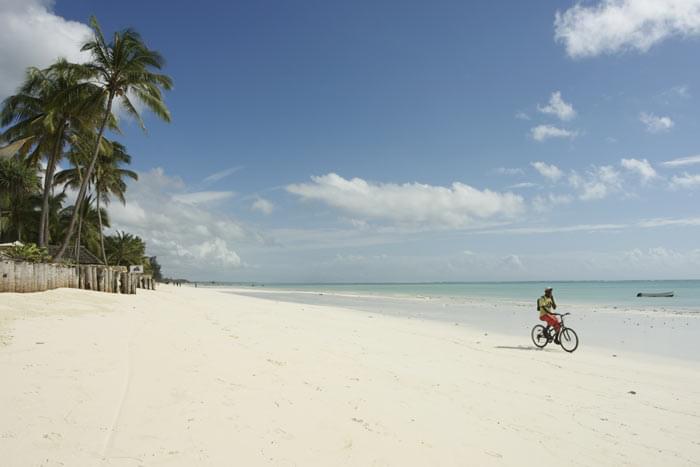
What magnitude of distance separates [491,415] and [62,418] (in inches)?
203

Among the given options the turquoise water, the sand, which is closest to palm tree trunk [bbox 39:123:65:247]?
the sand

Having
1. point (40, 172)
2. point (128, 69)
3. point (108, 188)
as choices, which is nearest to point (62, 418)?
point (128, 69)

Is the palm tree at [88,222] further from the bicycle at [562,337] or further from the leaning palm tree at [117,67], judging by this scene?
the bicycle at [562,337]

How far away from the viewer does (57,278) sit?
15.5 metres

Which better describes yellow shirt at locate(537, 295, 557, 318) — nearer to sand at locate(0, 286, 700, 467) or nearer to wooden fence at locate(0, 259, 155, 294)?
sand at locate(0, 286, 700, 467)

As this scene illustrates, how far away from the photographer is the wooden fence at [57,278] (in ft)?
40.0

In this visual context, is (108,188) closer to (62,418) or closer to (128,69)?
(128,69)

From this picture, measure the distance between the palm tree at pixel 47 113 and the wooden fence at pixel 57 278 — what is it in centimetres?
560

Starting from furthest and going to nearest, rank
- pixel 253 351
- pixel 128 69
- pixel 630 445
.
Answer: pixel 128 69 → pixel 253 351 → pixel 630 445

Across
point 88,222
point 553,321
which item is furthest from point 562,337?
point 88,222

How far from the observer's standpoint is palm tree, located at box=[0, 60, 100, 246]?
2294 centimetres

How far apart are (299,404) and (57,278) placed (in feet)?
44.4

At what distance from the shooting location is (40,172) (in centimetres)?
3688

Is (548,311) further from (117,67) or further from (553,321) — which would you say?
(117,67)
